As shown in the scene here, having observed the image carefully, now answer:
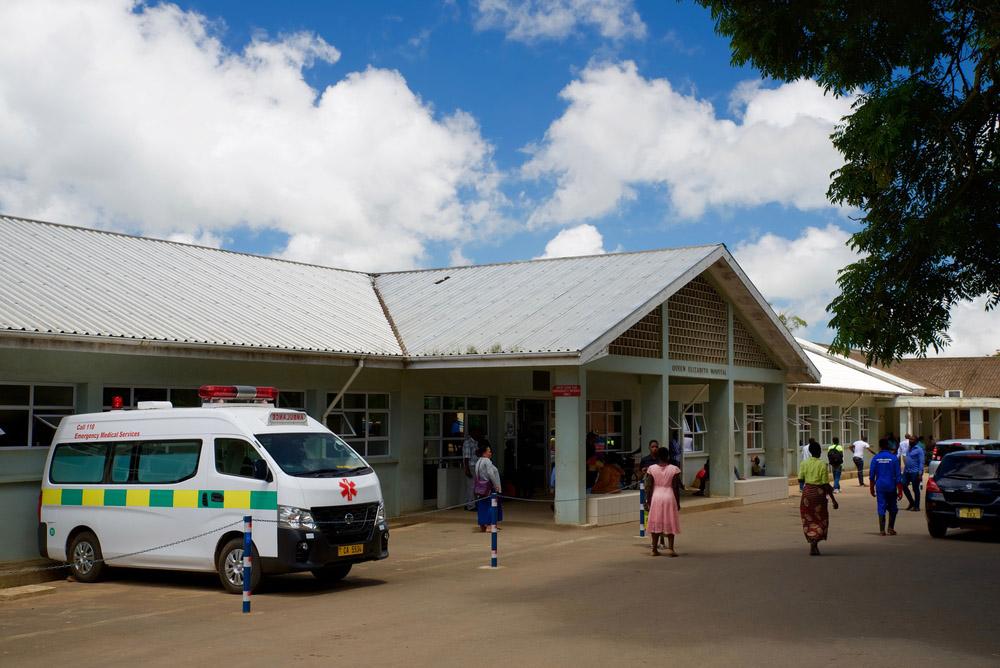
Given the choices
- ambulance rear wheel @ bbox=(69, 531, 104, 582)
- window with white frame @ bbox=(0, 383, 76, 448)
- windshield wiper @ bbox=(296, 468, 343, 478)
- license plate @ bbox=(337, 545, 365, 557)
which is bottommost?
ambulance rear wheel @ bbox=(69, 531, 104, 582)

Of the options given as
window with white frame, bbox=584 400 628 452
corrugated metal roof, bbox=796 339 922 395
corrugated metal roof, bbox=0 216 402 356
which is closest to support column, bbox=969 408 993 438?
corrugated metal roof, bbox=796 339 922 395

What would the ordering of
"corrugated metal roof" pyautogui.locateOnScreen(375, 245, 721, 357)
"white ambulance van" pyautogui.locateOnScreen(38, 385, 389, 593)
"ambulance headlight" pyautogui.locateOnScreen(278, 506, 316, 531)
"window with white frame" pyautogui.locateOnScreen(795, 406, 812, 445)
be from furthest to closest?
"window with white frame" pyautogui.locateOnScreen(795, 406, 812, 445) → "corrugated metal roof" pyautogui.locateOnScreen(375, 245, 721, 357) → "white ambulance van" pyautogui.locateOnScreen(38, 385, 389, 593) → "ambulance headlight" pyautogui.locateOnScreen(278, 506, 316, 531)

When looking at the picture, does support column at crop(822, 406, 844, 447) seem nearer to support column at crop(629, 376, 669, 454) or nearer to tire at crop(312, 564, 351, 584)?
support column at crop(629, 376, 669, 454)

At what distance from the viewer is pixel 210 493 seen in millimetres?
12797

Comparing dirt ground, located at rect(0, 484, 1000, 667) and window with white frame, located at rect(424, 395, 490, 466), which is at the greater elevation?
window with white frame, located at rect(424, 395, 490, 466)

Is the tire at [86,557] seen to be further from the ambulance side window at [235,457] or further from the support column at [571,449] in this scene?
the support column at [571,449]

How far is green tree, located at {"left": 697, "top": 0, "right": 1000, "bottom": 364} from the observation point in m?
12.3

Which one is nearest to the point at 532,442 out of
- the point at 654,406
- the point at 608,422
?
the point at 608,422

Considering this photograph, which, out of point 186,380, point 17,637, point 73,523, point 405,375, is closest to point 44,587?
point 73,523

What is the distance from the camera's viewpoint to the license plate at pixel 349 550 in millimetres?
12602

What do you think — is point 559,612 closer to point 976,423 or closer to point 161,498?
point 161,498

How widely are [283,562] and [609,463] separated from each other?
1127 cm

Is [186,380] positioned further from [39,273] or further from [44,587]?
[44,587]

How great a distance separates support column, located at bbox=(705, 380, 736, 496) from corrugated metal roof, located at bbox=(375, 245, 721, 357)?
418 centimetres
